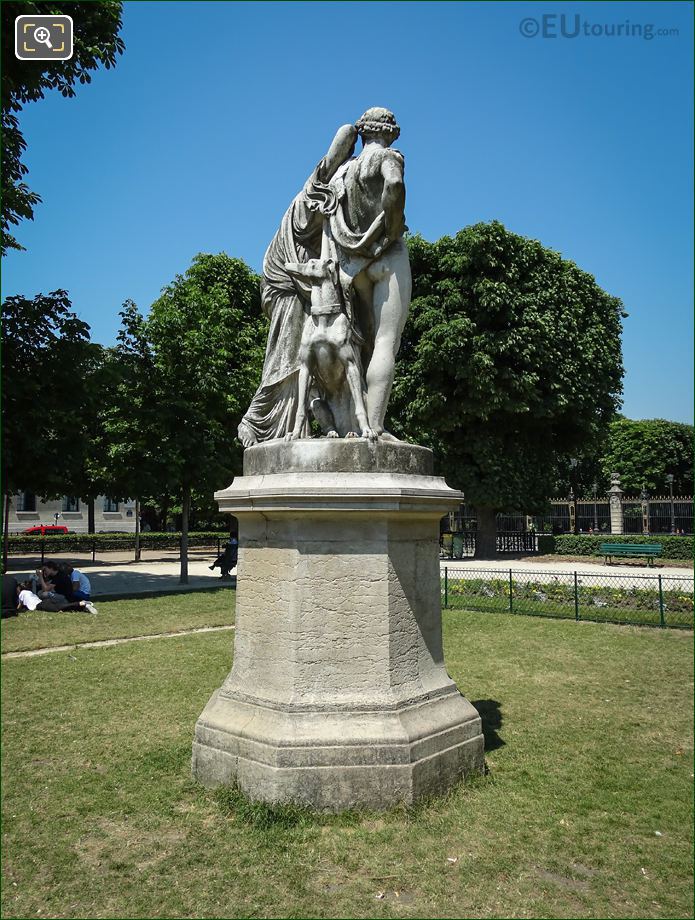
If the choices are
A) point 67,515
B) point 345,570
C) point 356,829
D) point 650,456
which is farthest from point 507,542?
point 650,456

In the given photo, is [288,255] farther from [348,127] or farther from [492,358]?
[492,358]

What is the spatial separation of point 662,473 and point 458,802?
6558cm

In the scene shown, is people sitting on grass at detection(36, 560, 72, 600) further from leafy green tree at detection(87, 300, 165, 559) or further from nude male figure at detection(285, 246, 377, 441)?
nude male figure at detection(285, 246, 377, 441)

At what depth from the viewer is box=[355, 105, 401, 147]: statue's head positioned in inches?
219

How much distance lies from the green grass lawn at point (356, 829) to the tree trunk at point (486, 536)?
21.7 m

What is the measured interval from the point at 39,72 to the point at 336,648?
525 inches

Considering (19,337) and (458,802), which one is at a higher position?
(19,337)

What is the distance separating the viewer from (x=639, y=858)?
13.4ft

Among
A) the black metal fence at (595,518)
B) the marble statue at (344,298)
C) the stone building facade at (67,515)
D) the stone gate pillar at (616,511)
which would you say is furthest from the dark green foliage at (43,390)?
the stone building facade at (67,515)

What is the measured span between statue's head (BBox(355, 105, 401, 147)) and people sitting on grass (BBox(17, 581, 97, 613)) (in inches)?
447

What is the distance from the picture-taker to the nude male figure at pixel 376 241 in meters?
5.41

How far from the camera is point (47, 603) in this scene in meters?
14.0

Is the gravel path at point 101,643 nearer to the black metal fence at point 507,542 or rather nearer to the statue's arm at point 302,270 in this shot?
the statue's arm at point 302,270

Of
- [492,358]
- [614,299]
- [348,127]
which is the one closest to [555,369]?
[492,358]
